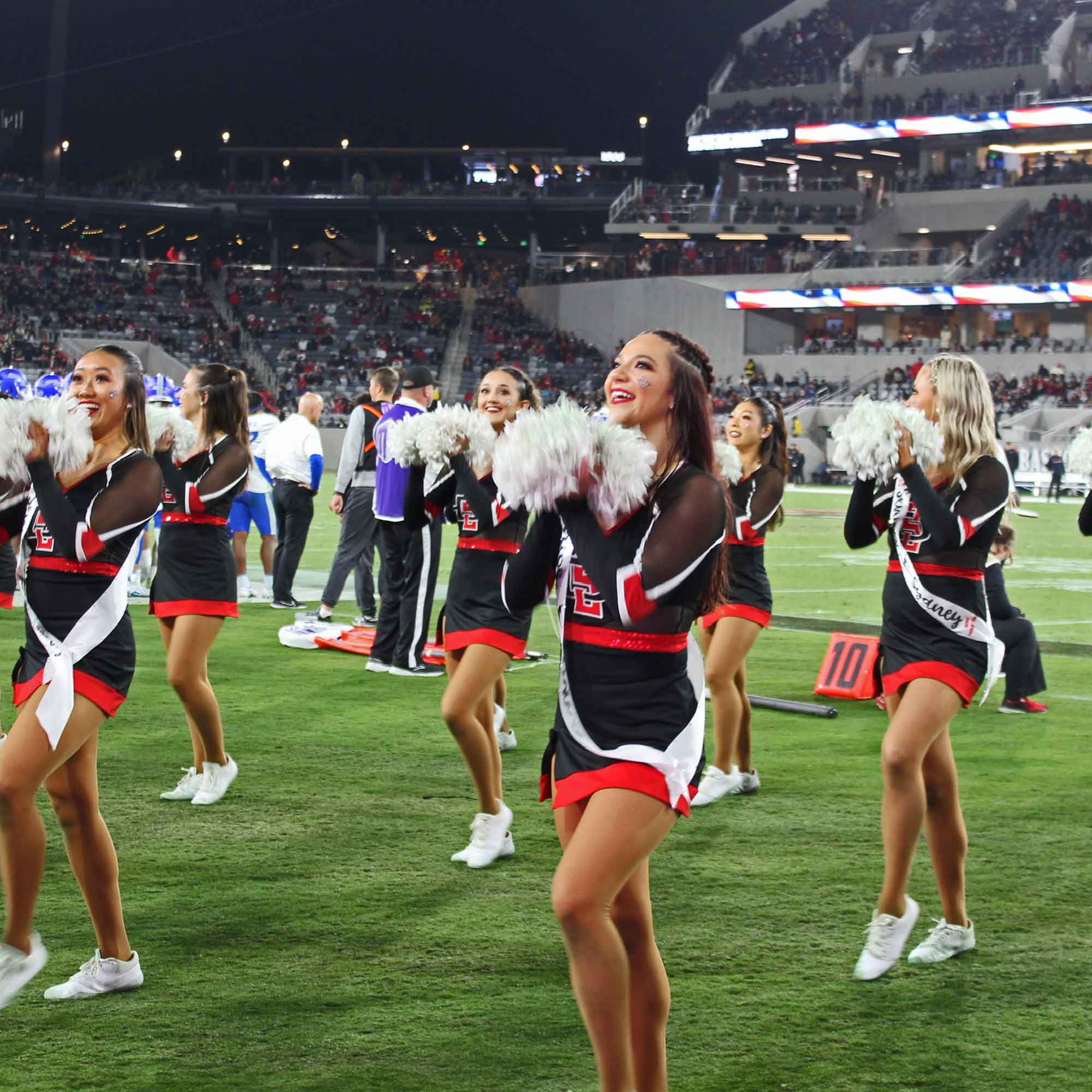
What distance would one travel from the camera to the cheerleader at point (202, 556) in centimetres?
577

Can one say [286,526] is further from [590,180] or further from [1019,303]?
[590,180]

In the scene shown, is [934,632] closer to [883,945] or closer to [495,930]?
[883,945]

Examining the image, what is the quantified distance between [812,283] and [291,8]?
3193cm

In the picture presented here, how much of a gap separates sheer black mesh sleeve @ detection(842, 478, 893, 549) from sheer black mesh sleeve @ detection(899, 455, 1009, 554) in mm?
168

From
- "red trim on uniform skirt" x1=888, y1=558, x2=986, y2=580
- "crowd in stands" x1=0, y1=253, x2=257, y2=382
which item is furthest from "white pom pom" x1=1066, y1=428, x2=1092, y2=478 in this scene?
"crowd in stands" x1=0, y1=253, x2=257, y2=382

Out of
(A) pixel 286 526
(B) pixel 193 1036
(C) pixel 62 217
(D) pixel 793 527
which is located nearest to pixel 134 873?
(B) pixel 193 1036

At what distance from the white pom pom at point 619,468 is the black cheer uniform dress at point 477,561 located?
2.34m

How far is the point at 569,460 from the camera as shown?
265 centimetres

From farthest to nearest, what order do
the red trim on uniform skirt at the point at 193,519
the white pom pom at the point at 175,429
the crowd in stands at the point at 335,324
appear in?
the crowd in stands at the point at 335,324 → the red trim on uniform skirt at the point at 193,519 → the white pom pom at the point at 175,429

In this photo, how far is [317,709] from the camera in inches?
321

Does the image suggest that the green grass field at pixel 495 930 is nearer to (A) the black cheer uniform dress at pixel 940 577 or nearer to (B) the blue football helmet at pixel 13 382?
(A) the black cheer uniform dress at pixel 940 577

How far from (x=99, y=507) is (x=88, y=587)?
0.73 feet

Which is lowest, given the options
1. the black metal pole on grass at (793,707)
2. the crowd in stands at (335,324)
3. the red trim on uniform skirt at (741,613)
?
the black metal pole on grass at (793,707)

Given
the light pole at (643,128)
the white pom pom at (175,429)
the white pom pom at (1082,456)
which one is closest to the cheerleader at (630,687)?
the white pom pom at (175,429)
